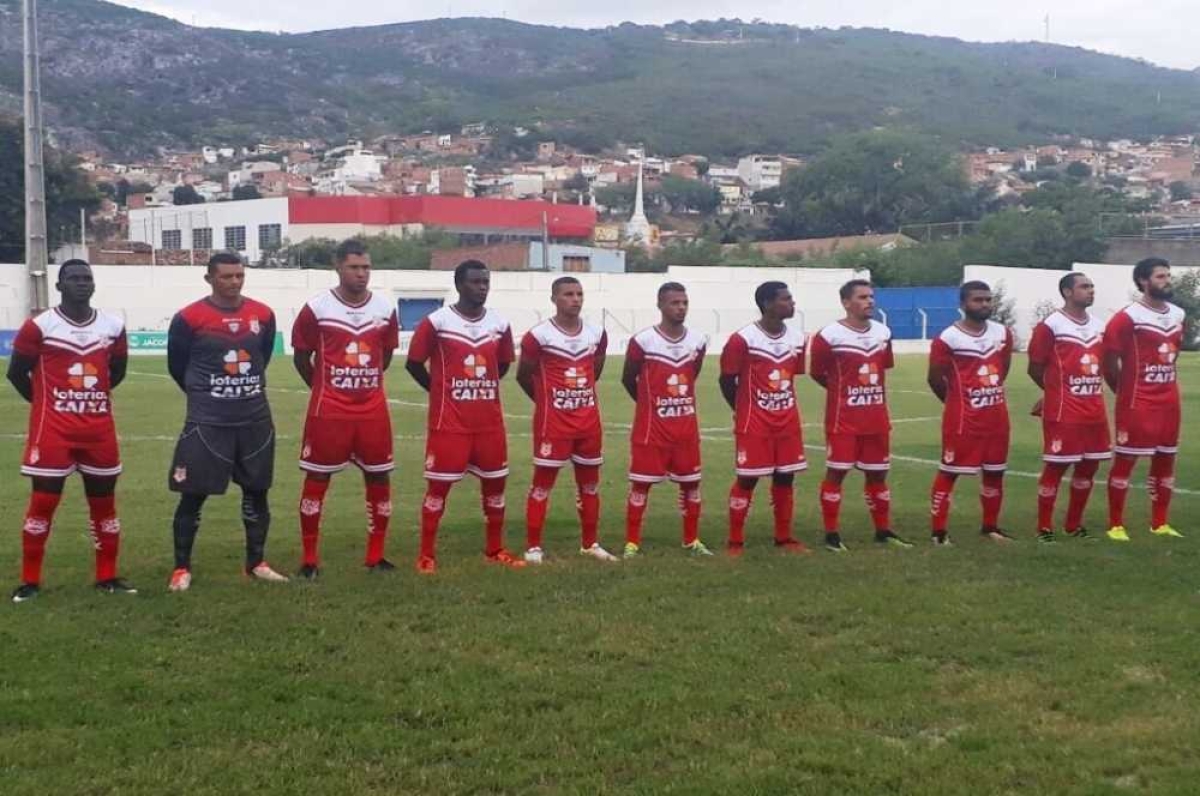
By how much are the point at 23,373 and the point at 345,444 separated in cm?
200

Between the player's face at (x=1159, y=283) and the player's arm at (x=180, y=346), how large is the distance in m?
7.27

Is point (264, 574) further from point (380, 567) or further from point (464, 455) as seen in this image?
point (464, 455)

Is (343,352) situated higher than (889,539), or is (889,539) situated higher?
(343,352)

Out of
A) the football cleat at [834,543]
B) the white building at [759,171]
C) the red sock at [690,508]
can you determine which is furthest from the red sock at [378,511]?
the white building at [759,171]

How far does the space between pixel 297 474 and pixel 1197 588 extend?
10.2 meters

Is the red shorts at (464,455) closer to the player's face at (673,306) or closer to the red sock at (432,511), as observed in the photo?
the red sock at (432,511)

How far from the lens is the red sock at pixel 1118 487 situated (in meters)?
11.1

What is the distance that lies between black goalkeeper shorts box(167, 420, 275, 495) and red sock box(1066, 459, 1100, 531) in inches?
252

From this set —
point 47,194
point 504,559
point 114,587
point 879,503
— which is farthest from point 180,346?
point 47,194

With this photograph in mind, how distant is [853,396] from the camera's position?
1047 centimetres

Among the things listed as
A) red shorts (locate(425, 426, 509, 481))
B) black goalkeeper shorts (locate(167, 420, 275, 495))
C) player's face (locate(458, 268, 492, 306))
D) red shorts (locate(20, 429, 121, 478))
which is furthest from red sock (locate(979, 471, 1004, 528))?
red shorts (locate(20, 429, 121, 478))

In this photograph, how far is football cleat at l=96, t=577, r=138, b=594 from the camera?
8469 millimetres

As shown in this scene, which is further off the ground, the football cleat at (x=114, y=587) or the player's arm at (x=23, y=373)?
the player's arm at (x=23, y=373)

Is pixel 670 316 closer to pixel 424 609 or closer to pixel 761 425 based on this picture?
pixel 761 425
